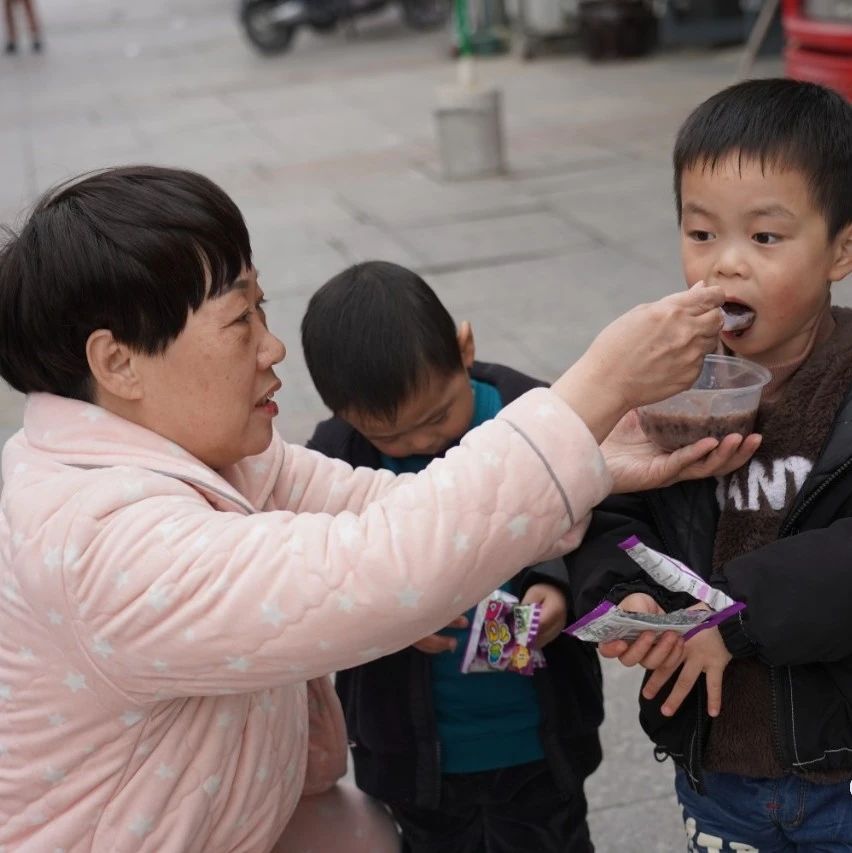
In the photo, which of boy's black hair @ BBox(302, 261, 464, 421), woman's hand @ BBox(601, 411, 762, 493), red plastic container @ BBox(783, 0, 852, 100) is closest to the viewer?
woman's hand @ BBox(601, 411, 762, 493)

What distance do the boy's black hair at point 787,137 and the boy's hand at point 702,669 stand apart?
2.06 feet

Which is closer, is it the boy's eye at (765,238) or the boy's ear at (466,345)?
the boy's eye at (765,238)

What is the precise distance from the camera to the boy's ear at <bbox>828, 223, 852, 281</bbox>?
6.81 ft

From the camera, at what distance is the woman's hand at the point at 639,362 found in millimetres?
1787

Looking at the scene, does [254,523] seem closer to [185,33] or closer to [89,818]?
[89,818]

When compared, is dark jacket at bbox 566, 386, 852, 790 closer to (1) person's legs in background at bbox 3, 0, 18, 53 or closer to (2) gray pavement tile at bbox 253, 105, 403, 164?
(2) gray pavement tile at bbox 253, 105, 403, 164

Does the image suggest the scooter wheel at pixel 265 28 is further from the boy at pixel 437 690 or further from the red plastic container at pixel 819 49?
the boy at pixel 437 690

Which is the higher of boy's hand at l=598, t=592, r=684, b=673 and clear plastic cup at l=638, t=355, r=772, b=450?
clear plastic cup at l=638, t=355, r=772, b=450

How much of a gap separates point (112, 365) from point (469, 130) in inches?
292

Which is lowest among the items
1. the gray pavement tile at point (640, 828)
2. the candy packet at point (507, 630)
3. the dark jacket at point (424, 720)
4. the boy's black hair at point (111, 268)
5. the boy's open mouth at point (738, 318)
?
the gray pavement tile at point (640, 828)

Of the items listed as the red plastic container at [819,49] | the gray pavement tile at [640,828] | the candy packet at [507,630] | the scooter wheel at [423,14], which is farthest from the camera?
the scooter wheel at [423,14]

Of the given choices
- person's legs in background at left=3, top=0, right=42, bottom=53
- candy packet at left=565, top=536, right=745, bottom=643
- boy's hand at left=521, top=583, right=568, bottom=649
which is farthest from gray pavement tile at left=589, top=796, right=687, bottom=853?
person's legs in background at left=3, top=0, right=42, bottom=53

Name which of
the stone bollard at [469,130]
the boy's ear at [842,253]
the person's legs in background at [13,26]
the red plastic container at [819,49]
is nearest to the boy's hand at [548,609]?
the boy's ear at [842,253]

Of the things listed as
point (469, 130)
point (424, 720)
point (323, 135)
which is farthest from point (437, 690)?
point (323, 135)
